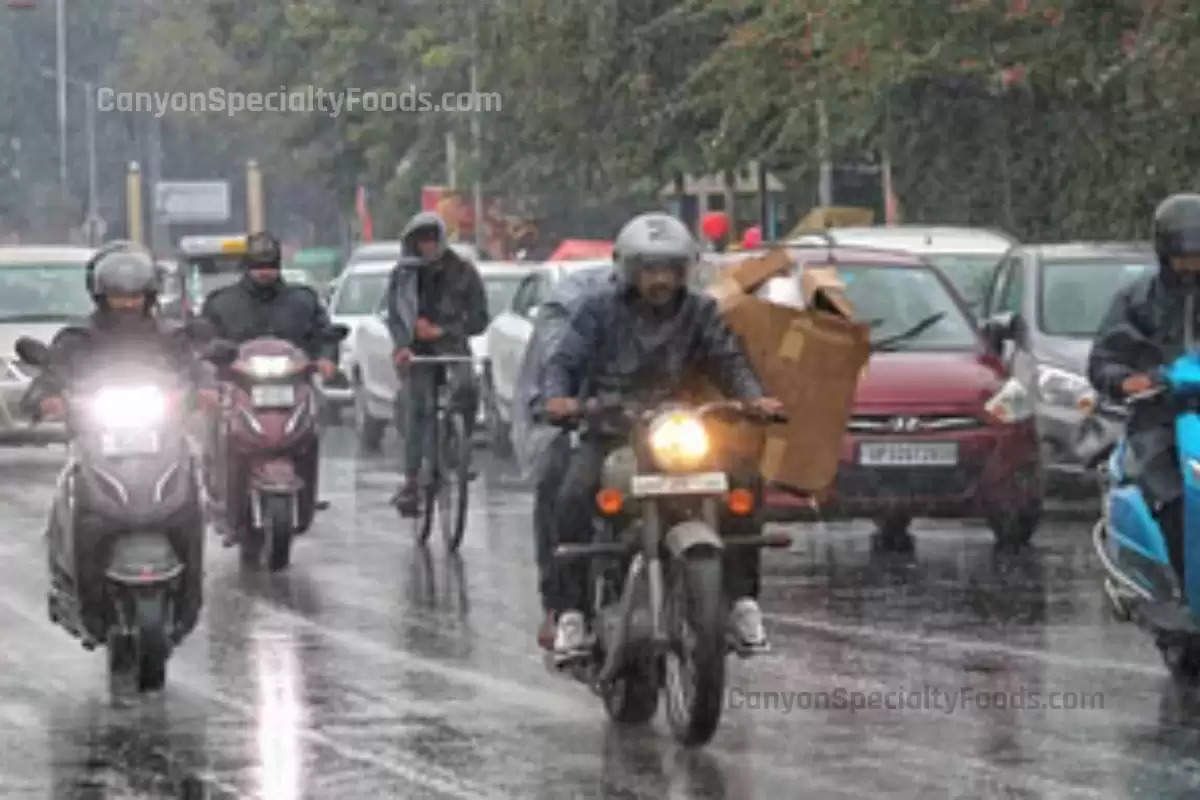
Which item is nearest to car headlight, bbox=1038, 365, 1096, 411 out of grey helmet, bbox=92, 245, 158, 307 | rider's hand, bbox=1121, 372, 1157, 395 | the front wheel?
grey helmet, bbox=92, 245, 158, 307

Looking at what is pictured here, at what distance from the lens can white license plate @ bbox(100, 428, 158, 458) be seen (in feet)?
41.1

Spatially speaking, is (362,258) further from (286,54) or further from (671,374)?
(286,54)

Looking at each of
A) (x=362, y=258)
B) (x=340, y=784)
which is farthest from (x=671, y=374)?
(x=362, y=258)

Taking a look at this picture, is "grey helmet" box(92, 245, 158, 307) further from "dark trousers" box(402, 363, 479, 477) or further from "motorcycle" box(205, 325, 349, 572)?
"dark trousers" box(402, 363, 479, 477)

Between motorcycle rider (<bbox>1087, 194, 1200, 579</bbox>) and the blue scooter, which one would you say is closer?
the blue scooter

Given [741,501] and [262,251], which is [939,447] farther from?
[741,501]

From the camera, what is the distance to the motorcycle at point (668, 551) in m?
10.6

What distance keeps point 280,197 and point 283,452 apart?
298 ft

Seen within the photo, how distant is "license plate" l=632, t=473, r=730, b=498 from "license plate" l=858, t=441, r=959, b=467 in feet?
22.2

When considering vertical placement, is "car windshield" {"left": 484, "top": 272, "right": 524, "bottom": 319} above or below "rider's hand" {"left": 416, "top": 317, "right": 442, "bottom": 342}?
below

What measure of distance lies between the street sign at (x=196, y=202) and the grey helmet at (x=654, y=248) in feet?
303

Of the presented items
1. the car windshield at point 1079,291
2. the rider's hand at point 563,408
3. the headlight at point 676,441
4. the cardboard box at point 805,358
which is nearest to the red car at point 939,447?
the car windshield at point 1079,291

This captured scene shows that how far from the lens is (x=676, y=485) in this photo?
10781mm

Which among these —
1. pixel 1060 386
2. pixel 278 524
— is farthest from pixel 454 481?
pixel 1060 386
